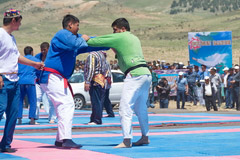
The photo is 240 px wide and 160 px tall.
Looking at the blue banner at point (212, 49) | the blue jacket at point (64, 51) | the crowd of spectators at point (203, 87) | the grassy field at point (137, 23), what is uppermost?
the grassy field at point (137, 23)

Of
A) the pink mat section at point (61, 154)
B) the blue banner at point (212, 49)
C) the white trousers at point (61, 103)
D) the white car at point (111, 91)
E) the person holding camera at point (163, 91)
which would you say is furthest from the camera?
the blue banner at point (212, 49)

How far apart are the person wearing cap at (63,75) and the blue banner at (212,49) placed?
1904cm

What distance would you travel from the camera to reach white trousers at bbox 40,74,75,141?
340 inches

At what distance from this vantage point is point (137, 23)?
12306 centimetres

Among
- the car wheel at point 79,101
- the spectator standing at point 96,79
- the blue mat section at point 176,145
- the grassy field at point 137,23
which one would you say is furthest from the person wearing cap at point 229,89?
the grassy field at point 137,23

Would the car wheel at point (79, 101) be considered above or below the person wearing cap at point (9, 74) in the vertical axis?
below

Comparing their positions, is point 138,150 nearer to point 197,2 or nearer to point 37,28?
point 37,28

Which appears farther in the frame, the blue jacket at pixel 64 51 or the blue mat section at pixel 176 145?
the blue jacket at pixel 64 51

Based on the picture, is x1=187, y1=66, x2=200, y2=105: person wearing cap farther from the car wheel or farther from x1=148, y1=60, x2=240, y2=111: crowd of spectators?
the car wheel

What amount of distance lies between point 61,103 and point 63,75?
42cm

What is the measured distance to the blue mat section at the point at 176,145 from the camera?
8.07 m

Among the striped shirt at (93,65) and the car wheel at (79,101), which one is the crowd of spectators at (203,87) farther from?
the striped shirt at (93,65)

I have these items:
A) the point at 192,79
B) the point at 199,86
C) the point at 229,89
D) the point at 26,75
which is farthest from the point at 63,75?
the point at 192,79

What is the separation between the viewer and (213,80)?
22797mm
